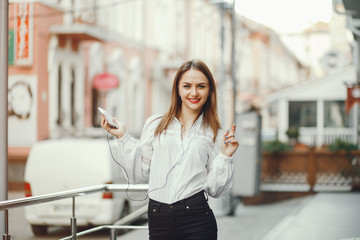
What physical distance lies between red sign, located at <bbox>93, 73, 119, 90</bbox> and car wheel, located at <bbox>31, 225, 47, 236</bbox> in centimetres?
1397

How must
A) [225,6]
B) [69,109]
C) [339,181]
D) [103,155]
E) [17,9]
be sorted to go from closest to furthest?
[103,155]
[225,6]
[339,181]
[17,9]
[69,109]

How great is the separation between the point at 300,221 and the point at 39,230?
5.11 meters

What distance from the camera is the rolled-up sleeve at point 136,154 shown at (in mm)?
3340

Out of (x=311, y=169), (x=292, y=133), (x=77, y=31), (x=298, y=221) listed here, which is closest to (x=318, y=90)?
(x=292, y=133)

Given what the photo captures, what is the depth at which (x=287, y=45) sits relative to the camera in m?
71.1

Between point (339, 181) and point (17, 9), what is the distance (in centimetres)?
967

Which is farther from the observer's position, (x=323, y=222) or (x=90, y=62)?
(x=90, y=62)

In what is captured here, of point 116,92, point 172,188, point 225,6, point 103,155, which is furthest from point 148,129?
point 116,92

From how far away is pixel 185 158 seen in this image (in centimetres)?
326

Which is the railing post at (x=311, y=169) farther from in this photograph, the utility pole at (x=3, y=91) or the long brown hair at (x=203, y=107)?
the long brown hair at (x=203, y=107)

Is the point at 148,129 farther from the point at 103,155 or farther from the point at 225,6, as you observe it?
the point at 225,6

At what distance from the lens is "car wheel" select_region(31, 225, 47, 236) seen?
28.0 ft

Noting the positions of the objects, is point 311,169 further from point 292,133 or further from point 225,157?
point 225,157

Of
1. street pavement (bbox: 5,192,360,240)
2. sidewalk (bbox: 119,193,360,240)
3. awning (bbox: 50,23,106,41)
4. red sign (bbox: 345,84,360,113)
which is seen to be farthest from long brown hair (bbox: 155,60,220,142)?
awning (bbox: 50,23,106,41)
